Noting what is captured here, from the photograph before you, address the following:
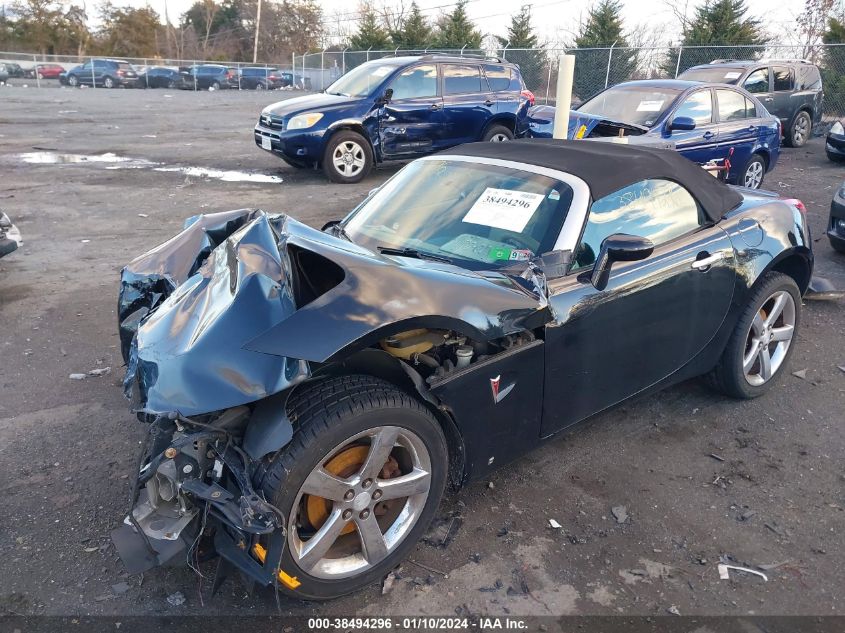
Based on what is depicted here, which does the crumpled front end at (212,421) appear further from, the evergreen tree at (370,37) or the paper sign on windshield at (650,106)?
the evergreen tree at (370,37)

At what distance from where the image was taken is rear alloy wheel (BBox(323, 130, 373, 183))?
10750 mm

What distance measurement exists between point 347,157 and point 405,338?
8.66 metres

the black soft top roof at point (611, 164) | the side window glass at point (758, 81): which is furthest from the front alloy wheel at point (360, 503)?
the side window glass at point (758, 81)

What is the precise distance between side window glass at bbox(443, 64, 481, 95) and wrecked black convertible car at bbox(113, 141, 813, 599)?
809 centimetres

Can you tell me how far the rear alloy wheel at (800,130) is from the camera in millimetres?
15132

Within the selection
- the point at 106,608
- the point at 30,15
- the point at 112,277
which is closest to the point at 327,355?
the point at 106,608

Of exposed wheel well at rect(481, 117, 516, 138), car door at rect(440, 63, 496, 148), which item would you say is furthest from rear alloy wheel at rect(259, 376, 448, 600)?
exposed wheel well at rect(481, 117, 516, 138)

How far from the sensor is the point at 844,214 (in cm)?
688

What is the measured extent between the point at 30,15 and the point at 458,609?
68.1 metres

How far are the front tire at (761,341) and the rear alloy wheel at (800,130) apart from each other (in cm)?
1303

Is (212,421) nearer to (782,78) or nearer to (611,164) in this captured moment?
(611,164)

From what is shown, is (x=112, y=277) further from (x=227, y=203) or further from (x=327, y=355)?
(x=327, y=355)

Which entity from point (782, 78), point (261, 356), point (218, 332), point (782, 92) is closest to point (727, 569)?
point (261, 356)

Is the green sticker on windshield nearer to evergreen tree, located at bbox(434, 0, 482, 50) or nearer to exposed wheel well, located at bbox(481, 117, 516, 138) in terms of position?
exposed wheel well, located at bbox(481, 117, 516, 138)
